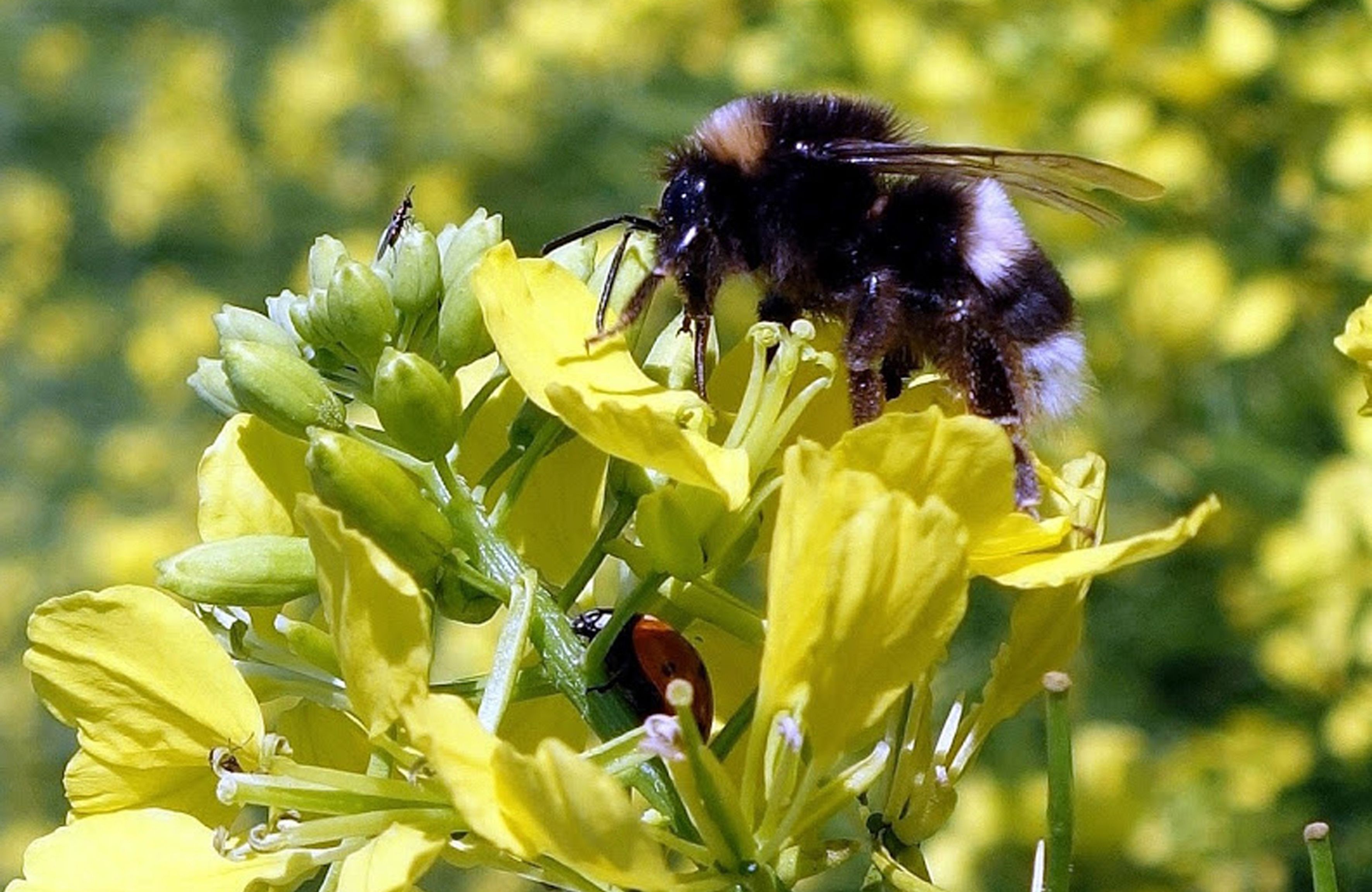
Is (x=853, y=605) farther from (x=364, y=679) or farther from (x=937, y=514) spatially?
(x=364, y=679)

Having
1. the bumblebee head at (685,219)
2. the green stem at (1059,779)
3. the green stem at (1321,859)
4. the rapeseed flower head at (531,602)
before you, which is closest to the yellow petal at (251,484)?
the rapeseed flower head at (531,602)

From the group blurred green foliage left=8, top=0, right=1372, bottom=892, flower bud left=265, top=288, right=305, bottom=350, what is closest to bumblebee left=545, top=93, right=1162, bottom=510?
blurred green foliage left=8, top=0, right=1372, bottom=892

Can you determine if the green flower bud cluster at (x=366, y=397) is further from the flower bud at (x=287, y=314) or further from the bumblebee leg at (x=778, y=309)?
the bumblebee leg at (x=778, y=309)

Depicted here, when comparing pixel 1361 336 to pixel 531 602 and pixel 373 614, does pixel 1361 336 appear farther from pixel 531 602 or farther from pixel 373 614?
pixel 373 614

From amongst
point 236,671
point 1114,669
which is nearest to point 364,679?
point 236,671

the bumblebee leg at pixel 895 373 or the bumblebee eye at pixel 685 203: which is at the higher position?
the bumblebee eye at pixel 685 203
